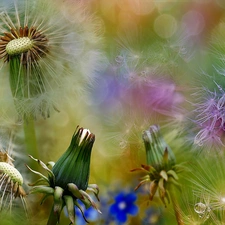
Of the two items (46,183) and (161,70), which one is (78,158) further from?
(161,70)

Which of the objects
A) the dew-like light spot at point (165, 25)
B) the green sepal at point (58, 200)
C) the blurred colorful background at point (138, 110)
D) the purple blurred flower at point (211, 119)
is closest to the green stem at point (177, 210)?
the blurred colorful background at point (138, 110)

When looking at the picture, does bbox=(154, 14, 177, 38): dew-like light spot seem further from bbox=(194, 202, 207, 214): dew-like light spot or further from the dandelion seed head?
bbox=(194, 202, 207, 214): dew-like light spot

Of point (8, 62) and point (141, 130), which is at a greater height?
point (8, 62)

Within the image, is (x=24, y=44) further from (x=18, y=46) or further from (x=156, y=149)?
(x=156, y=149)

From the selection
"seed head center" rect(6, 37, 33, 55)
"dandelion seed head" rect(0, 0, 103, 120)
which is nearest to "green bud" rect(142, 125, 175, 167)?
"dandelion seed head" rect(0, 0, 103, 120)

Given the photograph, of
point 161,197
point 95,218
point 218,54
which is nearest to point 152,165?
point 161,197

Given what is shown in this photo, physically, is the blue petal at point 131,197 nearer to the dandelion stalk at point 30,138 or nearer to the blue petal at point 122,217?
the blue petal at point 122,217

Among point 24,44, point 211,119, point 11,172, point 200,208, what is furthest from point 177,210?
point 24,44
